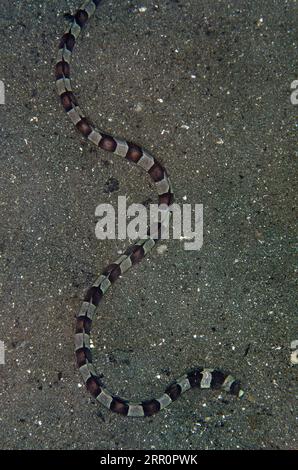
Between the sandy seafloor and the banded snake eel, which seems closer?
the banded snake eel

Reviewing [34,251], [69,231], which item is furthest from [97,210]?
[34,251]

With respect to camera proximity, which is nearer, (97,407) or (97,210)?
(97,407)

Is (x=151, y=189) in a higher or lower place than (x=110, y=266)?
higher

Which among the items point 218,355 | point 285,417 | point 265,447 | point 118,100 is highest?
point 118,100

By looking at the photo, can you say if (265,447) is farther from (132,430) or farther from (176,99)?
(176,99)

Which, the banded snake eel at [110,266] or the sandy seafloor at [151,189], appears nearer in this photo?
the banded snake eel at [110,266]
